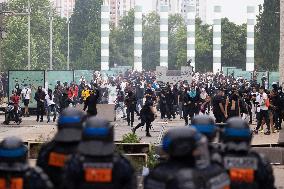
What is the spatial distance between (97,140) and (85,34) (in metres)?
133

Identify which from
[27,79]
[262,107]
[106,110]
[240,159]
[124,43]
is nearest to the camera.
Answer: [240,159]

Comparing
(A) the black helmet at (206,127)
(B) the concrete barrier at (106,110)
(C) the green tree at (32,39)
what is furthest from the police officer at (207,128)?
(C) the green tree at (32,39)

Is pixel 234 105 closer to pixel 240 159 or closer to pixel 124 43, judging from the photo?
pixel 240 159

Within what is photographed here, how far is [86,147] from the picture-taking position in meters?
7.97

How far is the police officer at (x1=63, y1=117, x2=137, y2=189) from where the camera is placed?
7922mm

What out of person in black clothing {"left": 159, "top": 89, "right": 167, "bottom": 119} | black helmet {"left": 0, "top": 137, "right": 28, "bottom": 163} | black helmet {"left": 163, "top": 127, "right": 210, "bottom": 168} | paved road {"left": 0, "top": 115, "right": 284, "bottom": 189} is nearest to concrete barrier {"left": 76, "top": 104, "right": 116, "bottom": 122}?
paved road {"left": 0, "top": 115, "right": 284, "bottom": 189}

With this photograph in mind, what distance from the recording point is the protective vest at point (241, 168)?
8594 mm

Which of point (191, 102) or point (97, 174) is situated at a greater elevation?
point (97, 174)

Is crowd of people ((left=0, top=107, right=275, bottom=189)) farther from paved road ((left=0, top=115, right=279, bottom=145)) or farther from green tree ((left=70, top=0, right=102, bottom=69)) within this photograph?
green tree ((left=70, top=0, right=102, bottom=69))

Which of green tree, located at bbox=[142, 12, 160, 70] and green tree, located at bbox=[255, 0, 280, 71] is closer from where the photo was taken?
green tree, located at bbox=[255, 0, 280, 71]

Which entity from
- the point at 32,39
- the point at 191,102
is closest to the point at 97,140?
the point at 191,102

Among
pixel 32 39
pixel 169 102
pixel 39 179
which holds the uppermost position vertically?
pixel 32 39

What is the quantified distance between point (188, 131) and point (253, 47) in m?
119

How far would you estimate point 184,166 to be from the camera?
287 inches
